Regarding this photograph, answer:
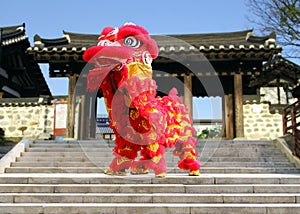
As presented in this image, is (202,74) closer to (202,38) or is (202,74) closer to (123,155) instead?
(202,38)

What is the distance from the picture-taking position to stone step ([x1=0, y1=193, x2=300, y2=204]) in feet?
13.4

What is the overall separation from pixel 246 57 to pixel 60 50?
6051 mm

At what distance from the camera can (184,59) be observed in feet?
35.9

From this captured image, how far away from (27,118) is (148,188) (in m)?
10.1

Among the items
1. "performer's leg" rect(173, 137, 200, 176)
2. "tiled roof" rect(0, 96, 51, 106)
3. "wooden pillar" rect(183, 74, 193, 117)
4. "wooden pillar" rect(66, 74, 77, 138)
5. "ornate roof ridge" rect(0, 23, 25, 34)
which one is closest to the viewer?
"performer's leg" rect(173, 137, 200, 176)

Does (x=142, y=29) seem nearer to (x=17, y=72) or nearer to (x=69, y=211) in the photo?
(x=69, y=211)

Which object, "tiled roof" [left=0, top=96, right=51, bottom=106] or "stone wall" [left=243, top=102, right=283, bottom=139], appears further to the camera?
"tiled roof" [left=0, top=96, right=51, bottom=106]

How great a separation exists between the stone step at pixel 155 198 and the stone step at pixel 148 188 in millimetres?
147

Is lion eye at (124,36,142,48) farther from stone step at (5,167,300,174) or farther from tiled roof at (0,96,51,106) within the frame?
tiled roof at (0,96,51,106)

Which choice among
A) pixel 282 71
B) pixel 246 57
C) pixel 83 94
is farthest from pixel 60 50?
pixel 282 71

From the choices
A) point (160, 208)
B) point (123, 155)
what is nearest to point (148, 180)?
point (123, 155)

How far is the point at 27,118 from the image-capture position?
13.2 metres

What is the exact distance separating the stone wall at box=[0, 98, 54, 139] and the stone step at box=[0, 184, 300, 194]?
868 centimetres

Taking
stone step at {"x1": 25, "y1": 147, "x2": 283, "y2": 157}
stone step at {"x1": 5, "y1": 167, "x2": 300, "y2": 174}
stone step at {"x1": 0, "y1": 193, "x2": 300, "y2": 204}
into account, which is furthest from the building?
stone step at {"x1": 0, "y1": 193, "x2": 300, "y2": 204}
